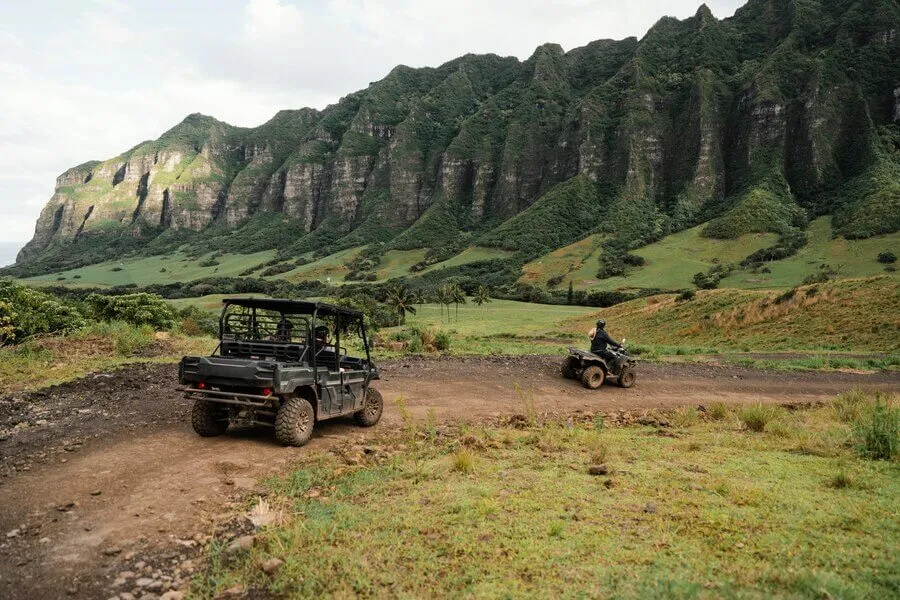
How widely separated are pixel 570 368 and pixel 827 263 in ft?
295

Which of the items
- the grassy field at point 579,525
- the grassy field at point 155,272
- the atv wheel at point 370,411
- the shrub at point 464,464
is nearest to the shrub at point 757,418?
the grassy field at point 579,525

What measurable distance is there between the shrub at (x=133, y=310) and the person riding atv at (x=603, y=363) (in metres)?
23.3

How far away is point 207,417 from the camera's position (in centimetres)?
966

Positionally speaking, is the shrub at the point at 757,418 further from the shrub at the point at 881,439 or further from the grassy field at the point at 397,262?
the grassy field at the point at 397,262

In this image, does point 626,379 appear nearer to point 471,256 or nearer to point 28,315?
point 28,315

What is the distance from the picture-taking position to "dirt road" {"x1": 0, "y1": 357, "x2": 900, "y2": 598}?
208 inches

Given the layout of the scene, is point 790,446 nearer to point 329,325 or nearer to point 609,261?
point 329,325

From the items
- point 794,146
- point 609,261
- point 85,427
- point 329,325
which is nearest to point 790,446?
point 329,325

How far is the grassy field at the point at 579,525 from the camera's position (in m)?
4.44

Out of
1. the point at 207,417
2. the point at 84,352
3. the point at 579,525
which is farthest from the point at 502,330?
the point at 579,525

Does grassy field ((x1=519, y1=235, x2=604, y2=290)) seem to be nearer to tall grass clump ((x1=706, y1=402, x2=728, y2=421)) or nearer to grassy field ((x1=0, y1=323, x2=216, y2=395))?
grassy field ((x1=0, y1=323, x2=216, y2=395))

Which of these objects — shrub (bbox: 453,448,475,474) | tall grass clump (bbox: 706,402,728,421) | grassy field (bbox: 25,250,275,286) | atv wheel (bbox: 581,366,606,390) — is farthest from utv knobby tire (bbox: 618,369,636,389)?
grassy field (bbox: 25,250,275,286)

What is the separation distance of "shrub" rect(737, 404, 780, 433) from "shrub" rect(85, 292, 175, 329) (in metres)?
28.0

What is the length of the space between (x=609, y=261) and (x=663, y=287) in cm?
Answer: 2616
